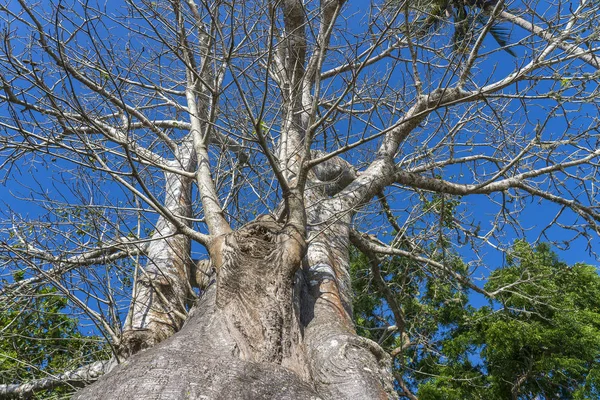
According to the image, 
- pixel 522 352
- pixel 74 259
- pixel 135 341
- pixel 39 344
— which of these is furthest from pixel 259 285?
pixel 522 352

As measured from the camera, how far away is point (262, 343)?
2025mm

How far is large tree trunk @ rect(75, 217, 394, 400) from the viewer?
1.48 meters

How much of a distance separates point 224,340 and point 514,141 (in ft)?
13.0

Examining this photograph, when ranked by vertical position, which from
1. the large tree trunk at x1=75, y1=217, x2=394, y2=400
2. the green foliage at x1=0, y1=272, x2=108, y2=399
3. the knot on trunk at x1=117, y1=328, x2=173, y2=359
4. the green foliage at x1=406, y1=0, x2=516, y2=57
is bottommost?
the large tree trunk at x1=75, y1=217, x2=394, y2=400

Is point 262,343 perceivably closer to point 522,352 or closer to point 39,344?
point 39,344

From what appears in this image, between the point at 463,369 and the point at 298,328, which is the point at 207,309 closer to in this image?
the point at 298,328

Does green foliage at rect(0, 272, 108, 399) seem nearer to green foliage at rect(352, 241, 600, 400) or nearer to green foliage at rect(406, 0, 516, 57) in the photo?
green foliage at rect(406, 0, 516, 57)

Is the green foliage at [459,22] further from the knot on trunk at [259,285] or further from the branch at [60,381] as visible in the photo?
the branch at [60,381]

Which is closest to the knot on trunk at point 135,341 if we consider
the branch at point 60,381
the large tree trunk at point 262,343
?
the branch at point 60,381

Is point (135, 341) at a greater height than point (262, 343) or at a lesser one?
greater

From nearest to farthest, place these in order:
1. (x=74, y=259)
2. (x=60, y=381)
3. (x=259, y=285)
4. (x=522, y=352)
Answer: (x=259, y=285), (x=60, y=381), (x=74, y=259), (x=522, y=352)

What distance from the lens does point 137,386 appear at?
1.41m

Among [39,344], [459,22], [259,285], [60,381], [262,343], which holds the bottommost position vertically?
[262,343]

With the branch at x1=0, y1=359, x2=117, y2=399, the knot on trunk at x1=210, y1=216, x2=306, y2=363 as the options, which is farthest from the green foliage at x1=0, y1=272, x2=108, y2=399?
the knot on trunk at x1=210, y1=216, x2=306, y2=363
